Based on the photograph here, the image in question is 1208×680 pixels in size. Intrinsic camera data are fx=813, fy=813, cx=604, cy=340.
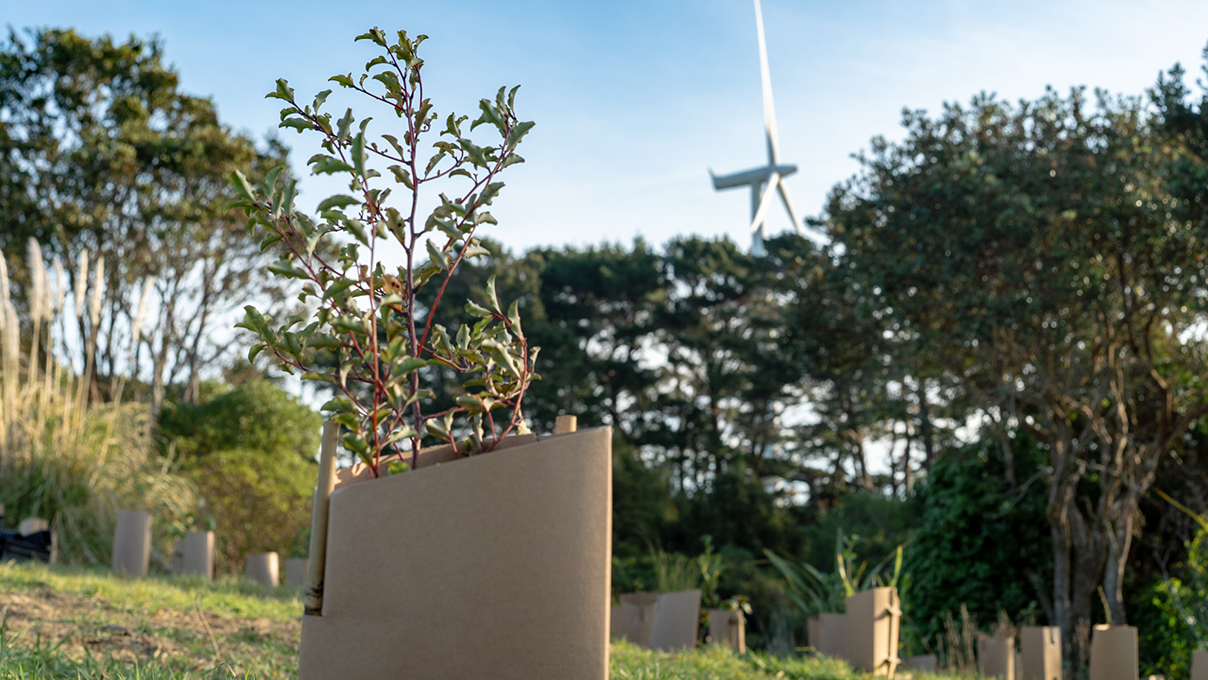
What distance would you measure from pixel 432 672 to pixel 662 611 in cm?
338

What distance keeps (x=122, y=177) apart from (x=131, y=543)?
429 inches

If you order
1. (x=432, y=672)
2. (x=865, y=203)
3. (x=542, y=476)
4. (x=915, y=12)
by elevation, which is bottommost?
(x=432, y=672)

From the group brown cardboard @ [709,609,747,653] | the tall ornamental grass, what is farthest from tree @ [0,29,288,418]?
brown cardboard @ [709,609,747,653]

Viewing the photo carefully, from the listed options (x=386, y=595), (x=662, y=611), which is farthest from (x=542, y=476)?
(x=662, y=611)

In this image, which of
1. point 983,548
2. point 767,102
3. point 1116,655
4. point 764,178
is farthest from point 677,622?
point 764,178

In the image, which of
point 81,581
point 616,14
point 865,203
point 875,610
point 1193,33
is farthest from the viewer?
point 865,203

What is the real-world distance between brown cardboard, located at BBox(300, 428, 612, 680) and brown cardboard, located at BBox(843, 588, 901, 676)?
292 centimetres

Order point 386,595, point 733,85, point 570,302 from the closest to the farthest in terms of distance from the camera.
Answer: point 386,595 → point 733,85 → point 570,302

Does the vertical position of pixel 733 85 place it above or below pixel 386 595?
above

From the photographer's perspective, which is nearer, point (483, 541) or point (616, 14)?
point (483, 541)

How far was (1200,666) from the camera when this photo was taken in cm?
343

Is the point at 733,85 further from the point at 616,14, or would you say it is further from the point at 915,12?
the point at 616,14

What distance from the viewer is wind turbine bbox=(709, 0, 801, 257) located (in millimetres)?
12293

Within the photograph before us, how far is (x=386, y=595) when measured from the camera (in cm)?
112
